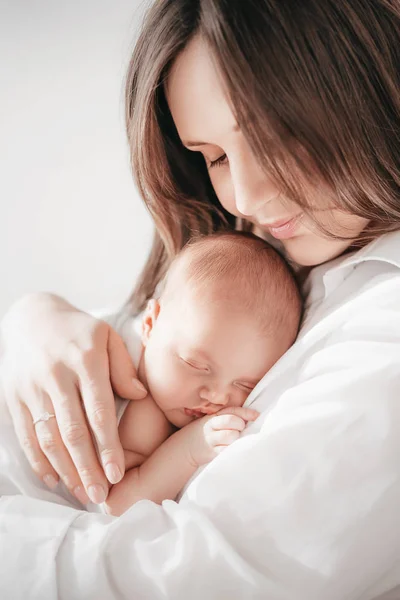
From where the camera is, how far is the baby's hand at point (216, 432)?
98cm

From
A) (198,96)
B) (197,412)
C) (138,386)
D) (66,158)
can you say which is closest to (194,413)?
(197,412)

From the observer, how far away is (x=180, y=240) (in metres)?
1.33

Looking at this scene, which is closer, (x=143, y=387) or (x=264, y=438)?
(x=264, y=438)

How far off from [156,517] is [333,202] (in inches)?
20.0

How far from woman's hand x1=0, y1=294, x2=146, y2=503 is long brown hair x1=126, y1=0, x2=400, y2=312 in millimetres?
430

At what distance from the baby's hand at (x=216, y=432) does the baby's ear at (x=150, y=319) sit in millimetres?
225

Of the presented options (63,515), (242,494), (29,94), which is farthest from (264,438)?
(29,94)

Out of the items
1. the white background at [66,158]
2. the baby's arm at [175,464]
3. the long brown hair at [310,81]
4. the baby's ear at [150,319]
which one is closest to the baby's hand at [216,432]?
the baby's arm at [175,464]

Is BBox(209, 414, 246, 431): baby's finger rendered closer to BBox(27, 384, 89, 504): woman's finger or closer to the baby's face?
the baby's face

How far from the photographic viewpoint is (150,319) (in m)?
1.21

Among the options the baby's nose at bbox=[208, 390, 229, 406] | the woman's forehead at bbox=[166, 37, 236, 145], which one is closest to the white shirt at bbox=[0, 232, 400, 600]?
the baby's nose at bbox=[208, 390, 229, 406]

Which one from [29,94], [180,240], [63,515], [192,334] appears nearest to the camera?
[63,515]

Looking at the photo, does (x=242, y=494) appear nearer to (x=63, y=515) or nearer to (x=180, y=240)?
(x=63, y=515)

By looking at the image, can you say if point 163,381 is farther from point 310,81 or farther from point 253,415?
point 310,81
